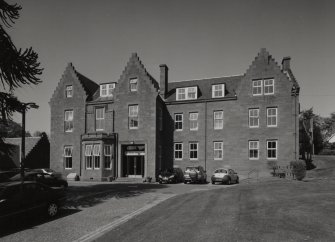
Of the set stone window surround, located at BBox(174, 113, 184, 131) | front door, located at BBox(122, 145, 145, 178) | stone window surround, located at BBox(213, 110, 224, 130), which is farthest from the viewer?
stone window surround, located at BBox(174, 113, 184, 131)

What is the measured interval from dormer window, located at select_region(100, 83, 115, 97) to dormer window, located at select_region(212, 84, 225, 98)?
41.5 ft

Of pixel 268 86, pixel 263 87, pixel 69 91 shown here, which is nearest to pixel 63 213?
pixel 263 87

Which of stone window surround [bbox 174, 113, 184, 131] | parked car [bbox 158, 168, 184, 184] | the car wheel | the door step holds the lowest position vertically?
the door step

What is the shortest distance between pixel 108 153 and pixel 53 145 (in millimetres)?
8620

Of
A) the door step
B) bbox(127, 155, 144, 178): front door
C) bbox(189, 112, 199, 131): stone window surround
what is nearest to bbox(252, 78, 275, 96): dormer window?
bbox(189, 112, 199, 131): stone window surround

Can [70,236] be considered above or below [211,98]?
below

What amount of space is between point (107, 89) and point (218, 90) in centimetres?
1399

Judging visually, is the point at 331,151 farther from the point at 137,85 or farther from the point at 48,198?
the point at 48,198

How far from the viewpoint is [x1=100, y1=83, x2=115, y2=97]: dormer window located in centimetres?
3681

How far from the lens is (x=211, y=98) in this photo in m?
33.8

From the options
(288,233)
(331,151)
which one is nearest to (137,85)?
(288,233)

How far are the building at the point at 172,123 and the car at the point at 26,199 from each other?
62.9ft

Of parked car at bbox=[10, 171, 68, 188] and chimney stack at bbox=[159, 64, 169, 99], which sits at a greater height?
chimney stack at bbox=[159, 64, 169, 99]

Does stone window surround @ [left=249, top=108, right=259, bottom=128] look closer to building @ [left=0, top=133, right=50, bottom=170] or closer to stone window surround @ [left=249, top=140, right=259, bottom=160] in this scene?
stone window surround @ [left=249, top=140, right=259, bottom=160]
